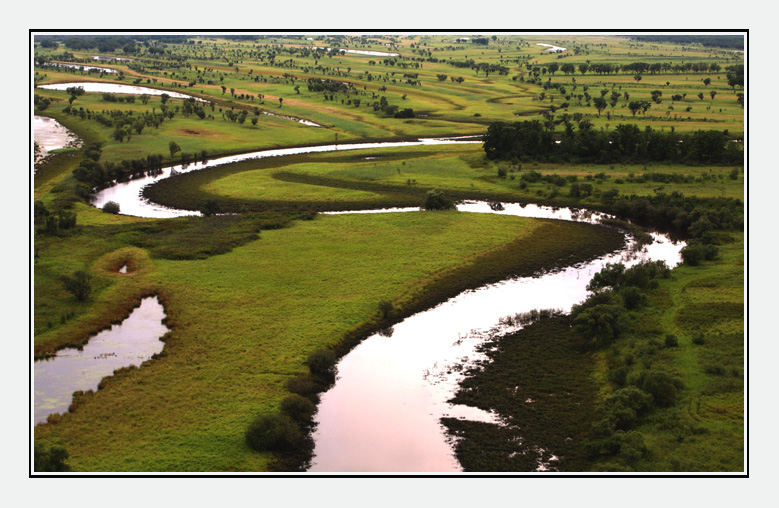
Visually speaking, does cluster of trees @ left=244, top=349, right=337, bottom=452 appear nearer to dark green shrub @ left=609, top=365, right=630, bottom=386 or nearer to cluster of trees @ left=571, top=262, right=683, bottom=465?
cluster of trees @ left=571, top=262, right=683, bottom=465

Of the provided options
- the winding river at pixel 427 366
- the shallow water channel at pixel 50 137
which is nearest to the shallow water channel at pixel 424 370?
the winding river at pixel 427 366

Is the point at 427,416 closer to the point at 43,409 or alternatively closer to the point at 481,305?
the point at 481,305

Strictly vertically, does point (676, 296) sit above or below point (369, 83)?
below

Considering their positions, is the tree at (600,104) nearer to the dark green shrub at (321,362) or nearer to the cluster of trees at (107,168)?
the cluster of trees at (107,168)

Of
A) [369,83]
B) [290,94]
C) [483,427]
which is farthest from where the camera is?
[369,83]

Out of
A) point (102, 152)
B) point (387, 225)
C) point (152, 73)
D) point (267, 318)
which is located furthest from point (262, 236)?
point (152, 73)

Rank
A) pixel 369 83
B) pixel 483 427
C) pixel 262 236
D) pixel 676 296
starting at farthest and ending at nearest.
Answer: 1. pixel 369 83
2. pixel 262 236
3. pixel 676 296
4. pixel 483 427

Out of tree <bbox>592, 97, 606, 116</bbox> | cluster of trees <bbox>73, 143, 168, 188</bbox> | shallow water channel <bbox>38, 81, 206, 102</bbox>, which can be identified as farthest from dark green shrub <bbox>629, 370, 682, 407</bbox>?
shallow water channel <bbox>38, 81, 206, 102</bbox>
